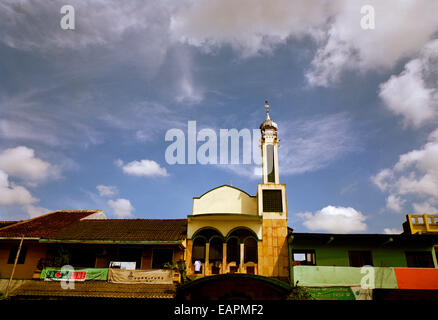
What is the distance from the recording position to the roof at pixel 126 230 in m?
19.9

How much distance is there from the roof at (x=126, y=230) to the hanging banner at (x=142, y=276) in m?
2.03

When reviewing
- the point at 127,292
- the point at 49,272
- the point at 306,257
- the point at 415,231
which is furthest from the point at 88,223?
the point at 415,231

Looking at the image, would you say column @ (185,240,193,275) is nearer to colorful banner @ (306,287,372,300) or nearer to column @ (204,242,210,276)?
column @ (204,242,210,276)

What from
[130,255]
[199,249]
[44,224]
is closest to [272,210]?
[199,249]

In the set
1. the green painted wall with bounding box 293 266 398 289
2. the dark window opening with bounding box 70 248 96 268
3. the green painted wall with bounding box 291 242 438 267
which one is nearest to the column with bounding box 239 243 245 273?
the green painted wall with bounding box 291 242 438 267

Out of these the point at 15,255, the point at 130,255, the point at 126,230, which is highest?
the point at 126,230

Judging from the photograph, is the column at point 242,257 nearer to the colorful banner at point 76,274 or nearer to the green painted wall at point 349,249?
the green painted wall at point 349,249

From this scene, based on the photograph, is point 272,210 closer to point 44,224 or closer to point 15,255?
point 44,224

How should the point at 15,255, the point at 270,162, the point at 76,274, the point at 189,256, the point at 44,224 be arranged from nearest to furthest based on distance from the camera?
the point at 76,274, the point at 189,256, the point at 15,255, the point at 44,224, the point at 270,162

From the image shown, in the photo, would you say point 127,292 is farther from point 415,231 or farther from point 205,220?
point 415,231

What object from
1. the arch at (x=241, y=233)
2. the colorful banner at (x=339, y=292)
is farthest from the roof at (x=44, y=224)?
the colorful banner at (x=339, y=292)

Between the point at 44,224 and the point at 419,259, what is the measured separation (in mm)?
27881

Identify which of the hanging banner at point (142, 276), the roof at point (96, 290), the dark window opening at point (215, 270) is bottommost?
the roof at point (96, 290)

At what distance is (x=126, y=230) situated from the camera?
21.6m
